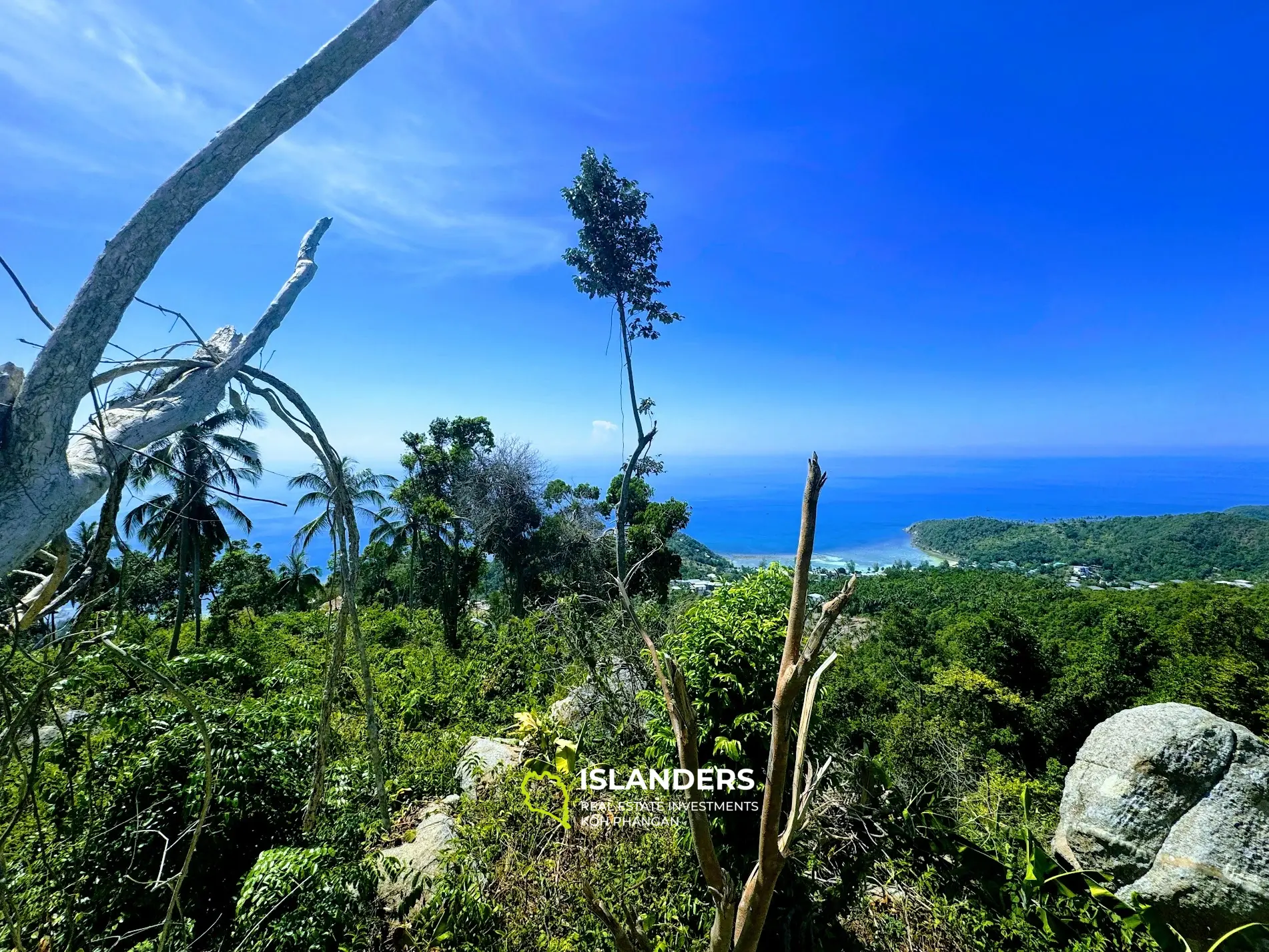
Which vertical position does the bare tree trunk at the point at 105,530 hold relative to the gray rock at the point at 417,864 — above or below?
above

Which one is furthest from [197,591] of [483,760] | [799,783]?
[799,783]

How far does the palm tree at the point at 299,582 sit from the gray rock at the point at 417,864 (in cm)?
1825

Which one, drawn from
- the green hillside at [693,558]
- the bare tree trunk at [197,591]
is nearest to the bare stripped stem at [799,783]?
the bare tree trunk at [197,591]

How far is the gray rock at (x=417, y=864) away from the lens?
3.01 metres

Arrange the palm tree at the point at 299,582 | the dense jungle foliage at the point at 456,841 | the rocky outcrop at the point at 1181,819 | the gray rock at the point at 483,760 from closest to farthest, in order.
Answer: the dense jungle foliage at the point at 456,841
the rocky outcrop at the point at 1181,819
the gray rock at the point at 483,760
the palm tree at the point at 299,582

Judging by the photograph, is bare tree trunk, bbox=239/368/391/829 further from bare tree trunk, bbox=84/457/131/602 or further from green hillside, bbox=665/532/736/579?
green hillside, bbox=665/532/736/579

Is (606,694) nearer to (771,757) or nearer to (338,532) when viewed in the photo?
(338,532)

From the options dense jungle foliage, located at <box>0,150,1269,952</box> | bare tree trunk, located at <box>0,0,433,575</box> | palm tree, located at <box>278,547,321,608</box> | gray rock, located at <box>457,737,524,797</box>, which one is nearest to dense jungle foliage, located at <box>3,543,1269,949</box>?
dense jungle foliage, located at <box>0,150,1269,952</box>

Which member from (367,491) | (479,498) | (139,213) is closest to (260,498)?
(139,213)

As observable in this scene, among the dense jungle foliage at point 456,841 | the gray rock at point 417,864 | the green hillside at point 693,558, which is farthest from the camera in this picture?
the green hillside at point 693,558

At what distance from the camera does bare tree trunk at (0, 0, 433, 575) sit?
0.97 m

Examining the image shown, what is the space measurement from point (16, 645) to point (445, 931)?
2464 millimetres

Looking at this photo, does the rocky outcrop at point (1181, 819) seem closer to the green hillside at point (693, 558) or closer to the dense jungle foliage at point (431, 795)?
the dense jungle foliage at point (431, 795)

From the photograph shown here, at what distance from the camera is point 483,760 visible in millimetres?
4230
